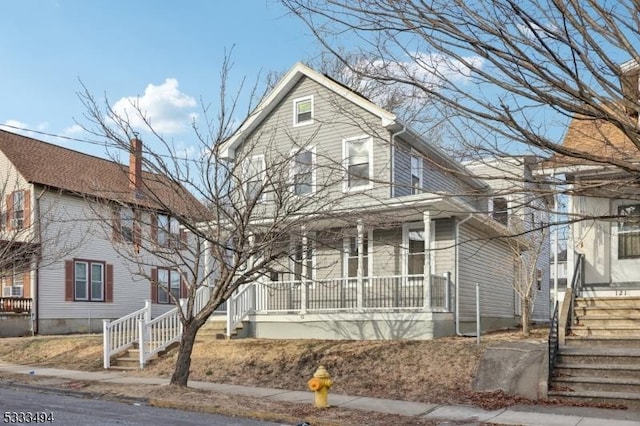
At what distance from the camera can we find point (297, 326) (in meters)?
17.1

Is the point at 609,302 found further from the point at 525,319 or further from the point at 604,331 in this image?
the point at 525,319

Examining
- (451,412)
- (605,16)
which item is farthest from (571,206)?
(605,16)

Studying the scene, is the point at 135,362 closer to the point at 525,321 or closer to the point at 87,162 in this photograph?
the point at 525,321

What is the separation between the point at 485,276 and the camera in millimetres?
19875

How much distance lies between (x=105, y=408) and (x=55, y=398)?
66.2 inches

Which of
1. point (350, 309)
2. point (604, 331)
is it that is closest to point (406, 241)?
point (350, 309)

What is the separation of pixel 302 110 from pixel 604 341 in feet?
38.0

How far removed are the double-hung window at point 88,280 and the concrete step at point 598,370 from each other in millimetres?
21866

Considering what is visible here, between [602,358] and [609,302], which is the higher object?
[609,302]

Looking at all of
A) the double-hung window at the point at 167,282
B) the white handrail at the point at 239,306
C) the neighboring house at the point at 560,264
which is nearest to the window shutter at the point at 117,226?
the white handrail at the point at 239,306

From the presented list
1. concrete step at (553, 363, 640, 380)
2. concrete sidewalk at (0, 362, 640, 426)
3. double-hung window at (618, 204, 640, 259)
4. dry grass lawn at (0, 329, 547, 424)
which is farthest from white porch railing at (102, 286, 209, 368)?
double-hung window at (618, 204, 640, 259)

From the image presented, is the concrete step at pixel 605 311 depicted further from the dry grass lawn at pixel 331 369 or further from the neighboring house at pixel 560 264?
the neighboring house at pixel 560 264

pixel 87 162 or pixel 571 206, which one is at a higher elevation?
pixel 87 162

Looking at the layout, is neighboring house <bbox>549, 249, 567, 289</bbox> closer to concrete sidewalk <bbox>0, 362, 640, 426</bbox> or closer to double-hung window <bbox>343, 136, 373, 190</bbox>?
double-hung window <bbox>343, 136, 373, 190</bbox>
